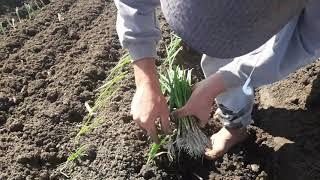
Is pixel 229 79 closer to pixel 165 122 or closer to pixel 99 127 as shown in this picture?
pixel 165 122

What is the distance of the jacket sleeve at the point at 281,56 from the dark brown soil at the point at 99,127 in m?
0.56

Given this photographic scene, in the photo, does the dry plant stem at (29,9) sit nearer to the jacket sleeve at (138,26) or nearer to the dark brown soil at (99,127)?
the dark brown soil at (99,127)

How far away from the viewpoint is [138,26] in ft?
6.91

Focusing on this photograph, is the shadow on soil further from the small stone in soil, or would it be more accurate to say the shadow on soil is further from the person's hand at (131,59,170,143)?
the small stone in soil

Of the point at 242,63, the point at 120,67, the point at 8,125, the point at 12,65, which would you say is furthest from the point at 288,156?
the point at 12,65

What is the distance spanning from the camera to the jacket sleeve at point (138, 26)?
2100mm

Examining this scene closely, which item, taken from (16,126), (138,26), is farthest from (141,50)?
(16,126)

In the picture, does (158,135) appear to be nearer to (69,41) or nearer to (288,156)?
(288,156)

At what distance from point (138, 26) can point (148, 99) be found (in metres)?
0.29

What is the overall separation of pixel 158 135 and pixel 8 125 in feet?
2.78

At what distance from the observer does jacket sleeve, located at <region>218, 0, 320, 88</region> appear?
78.4 inches

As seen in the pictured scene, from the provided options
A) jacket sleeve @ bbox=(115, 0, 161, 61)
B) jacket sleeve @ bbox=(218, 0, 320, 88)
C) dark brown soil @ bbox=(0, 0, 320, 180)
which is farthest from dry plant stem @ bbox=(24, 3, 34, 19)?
jacket sleeve @ bbox=(218, 0, 320, 88)

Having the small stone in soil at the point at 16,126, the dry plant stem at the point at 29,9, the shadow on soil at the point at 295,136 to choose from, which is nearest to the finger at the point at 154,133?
the shadow on soil at the point at 295,136

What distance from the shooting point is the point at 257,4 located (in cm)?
154
